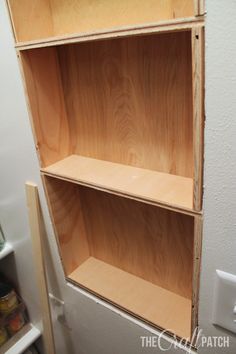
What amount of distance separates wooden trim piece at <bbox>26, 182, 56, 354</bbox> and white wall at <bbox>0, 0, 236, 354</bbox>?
29 millimetres

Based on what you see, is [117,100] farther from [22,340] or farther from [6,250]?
[22,340]

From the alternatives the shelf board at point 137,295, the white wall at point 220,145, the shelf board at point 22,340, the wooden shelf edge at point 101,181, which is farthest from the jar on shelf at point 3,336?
the white wall at point 220,145

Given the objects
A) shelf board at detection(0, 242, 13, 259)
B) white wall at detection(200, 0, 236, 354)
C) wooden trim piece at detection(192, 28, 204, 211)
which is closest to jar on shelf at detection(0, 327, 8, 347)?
shelf board at detection(0, 242, 13, 259)

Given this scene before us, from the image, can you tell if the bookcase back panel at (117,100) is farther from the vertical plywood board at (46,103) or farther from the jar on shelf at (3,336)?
the jar on shelf at (3,336)

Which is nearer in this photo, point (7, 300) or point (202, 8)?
point (202, 8)

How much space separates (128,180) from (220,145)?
0.98ft

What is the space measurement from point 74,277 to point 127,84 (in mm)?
715

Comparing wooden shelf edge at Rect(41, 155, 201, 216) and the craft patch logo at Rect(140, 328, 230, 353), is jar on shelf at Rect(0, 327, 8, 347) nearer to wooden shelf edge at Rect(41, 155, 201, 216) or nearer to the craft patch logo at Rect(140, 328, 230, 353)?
the craft patch logo at Rect(140, 328, 230, 353)

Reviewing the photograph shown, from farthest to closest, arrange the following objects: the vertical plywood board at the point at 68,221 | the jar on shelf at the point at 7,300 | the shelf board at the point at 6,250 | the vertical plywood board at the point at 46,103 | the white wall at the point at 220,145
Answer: the jar on shelf at the point at 7,300 < the shelf board at the point at 6,250 < the vertical plywood board at the point at 68,221 < the vertical plywood board at the point at 46,103 < the white wall at the point at 220,145

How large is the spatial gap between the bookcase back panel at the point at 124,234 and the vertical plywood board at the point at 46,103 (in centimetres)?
10

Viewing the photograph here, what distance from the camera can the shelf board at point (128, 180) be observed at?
65 cm

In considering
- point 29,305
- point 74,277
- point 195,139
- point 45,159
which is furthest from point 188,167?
point 29,305

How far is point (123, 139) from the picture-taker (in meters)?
0.81

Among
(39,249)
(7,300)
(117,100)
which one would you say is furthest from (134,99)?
(7,300)
